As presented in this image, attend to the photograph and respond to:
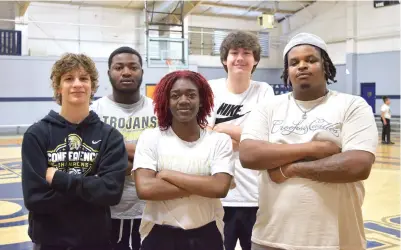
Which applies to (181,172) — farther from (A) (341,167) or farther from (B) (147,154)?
(A) (341,167)

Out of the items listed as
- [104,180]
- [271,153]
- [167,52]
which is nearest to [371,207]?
[271,153]

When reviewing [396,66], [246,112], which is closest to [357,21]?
[396,66]

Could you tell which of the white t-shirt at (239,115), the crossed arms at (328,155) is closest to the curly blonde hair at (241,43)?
the white t-shirt at (239,115)

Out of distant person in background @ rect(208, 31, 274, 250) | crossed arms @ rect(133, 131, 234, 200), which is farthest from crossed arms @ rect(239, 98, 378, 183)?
distant person in background @ rect(208, 31, 274, 250)

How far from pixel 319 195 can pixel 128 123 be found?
4.25 ft

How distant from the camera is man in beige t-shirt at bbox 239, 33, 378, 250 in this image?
6.85ft

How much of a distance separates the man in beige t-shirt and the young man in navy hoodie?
2.50 feet

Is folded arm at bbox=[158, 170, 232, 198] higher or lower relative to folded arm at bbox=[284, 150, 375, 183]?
lower

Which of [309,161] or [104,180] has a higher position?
[309,161]

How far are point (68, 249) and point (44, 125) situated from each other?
2.21ft

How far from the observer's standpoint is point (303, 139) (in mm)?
2189

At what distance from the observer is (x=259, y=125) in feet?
7.59

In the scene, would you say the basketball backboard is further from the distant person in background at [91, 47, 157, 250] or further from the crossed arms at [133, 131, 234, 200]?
the crossed arms at [133, 131, 234, 200]

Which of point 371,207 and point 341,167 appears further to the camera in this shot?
point 371,207
